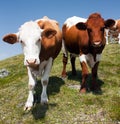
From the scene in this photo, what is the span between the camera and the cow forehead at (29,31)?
49.0 feet

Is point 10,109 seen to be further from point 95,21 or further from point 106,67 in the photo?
point 106,67

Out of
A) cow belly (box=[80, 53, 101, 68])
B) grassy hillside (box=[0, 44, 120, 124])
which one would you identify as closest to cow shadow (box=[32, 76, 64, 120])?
grassy hillside (box=[0, 44, 120, 124])

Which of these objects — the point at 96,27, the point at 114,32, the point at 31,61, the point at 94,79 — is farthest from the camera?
the point at 114,32

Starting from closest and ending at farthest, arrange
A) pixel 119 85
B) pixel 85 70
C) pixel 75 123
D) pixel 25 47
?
pixel 25 47, pixel 75 123, pixel 85 70, pixel 119 85

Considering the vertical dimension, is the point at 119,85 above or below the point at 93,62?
below

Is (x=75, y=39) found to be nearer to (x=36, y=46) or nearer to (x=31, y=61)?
(x=36, y=46)

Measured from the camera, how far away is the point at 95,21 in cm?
1739

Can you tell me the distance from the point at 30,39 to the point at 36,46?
0.40 metres

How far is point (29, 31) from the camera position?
1513 cm

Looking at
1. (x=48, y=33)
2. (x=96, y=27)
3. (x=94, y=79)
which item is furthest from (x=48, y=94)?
(x=96, y=27)

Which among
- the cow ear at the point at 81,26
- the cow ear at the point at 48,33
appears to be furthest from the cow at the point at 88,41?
the cow ear at the point at 48,33

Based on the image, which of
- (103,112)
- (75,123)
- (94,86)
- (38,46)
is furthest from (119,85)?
(38,46)

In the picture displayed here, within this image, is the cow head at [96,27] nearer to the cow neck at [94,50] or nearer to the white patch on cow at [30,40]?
the cow neck at [94,50]

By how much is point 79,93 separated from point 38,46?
4.93 m
